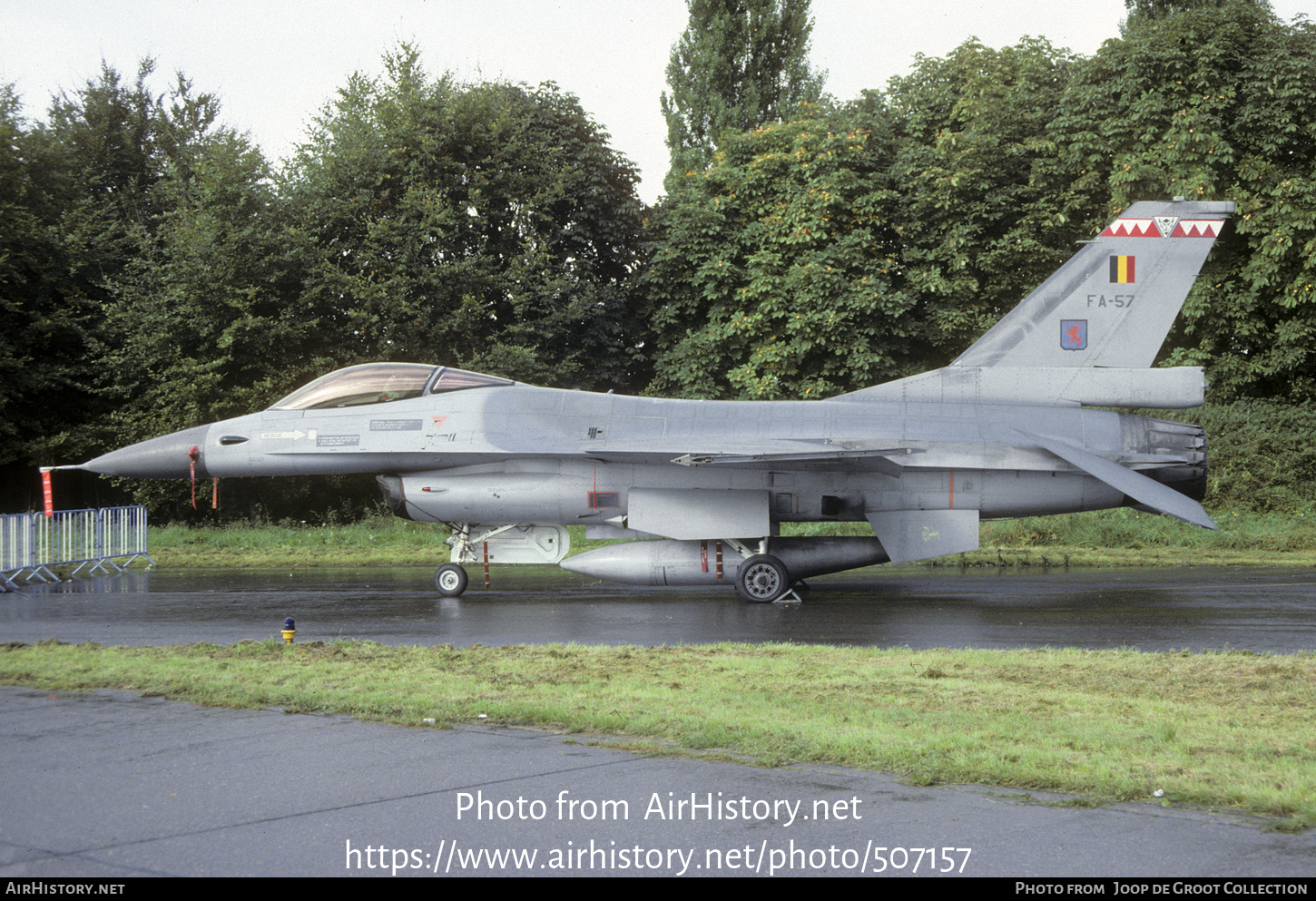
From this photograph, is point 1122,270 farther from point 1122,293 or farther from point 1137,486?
point 1137,486

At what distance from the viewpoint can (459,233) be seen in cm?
2725

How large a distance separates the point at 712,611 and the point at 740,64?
3218 centimetres

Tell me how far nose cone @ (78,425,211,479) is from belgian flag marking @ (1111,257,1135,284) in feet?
39.9

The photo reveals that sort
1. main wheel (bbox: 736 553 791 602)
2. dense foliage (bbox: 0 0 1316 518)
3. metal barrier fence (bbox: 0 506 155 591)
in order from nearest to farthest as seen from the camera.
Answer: main wheel (bbox: 736 553 791 602), metal barrier fence (bbox: 0 506 155 591), dense foliage (bbox: 0 0 1316 518)

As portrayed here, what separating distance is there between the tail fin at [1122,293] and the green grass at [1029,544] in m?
5.06

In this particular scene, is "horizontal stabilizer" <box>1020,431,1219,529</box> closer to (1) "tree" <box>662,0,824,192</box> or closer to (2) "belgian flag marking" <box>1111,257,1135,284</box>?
(2) "belgian flag marking" <box>1111,257,1135,284</box>

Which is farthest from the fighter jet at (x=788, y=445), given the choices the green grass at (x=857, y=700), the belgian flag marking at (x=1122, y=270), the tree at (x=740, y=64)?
the tree at (x=740, y=64)

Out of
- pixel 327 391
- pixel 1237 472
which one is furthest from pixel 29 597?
pixel 1237 472

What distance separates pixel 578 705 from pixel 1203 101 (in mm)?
23253

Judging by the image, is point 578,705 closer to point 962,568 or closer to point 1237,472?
point 962,568

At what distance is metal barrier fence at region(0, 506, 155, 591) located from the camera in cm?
1609

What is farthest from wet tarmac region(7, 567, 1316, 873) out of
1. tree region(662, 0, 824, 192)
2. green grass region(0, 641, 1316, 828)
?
tree region(662, 0, 824, 192)

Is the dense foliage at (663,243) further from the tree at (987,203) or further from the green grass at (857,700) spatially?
the green grass at (857,700)

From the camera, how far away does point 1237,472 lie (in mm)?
22938
